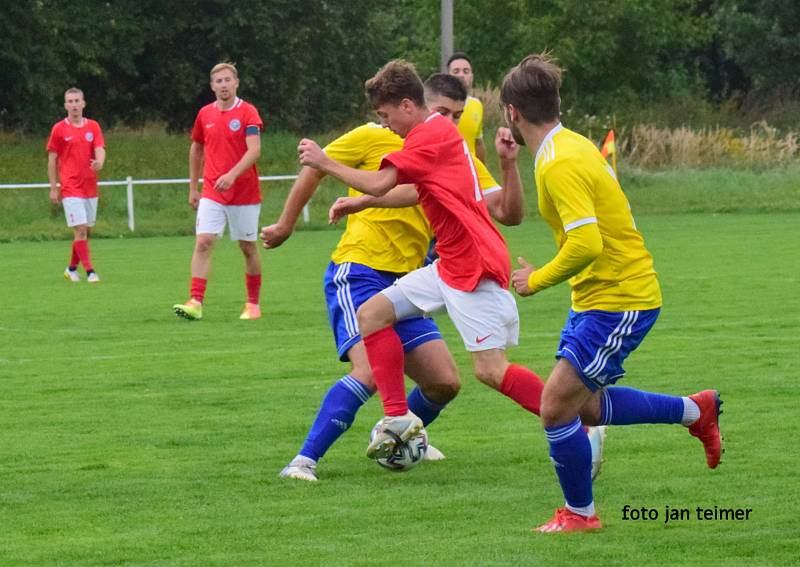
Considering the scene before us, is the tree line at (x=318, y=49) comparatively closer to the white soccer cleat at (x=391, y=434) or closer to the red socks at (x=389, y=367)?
the red socks at (x=389, y=367)

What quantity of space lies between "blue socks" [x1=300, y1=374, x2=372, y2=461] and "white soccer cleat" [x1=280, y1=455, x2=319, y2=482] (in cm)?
3

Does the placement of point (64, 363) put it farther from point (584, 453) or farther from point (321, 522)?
point (584, 453)

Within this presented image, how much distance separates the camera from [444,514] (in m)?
5.89

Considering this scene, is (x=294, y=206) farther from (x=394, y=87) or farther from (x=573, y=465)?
(x=573, y=465)

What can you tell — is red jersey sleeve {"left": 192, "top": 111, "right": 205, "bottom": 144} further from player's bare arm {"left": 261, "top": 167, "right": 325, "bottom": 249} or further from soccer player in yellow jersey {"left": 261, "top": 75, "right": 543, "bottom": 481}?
player's bare arm {"left": 261, "top": 167, "right": 325, "bottom": 249}

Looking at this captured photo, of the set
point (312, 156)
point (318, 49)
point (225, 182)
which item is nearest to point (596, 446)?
point (312, 156)

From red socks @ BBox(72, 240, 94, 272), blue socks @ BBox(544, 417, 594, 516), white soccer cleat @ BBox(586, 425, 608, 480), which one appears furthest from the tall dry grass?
blue socks @ BBox(544, 417, 594, 516)

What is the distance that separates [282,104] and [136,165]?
45.5 ft

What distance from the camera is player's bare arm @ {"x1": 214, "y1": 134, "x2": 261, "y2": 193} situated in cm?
1254

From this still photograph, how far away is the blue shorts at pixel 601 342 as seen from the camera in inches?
217

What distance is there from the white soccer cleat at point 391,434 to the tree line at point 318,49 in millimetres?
34567

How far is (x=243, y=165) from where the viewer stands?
12844 millimetres

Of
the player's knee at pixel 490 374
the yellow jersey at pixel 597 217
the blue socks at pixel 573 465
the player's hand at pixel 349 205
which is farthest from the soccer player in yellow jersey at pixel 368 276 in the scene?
the blue socks at pixel 573 465

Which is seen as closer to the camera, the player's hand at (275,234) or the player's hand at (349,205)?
the player's hand at (349,205)
